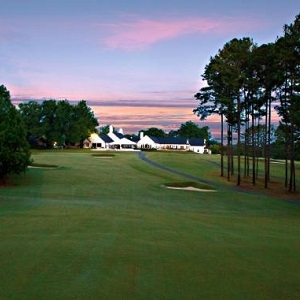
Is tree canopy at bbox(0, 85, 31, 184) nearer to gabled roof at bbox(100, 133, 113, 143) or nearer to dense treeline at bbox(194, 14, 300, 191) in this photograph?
dense treeline at bbox(194, 14, 300, 191)

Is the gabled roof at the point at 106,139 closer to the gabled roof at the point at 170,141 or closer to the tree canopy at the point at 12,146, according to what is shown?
the gabled roof at the point at 170,141

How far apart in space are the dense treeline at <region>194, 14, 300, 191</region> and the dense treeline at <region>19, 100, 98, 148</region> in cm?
6561

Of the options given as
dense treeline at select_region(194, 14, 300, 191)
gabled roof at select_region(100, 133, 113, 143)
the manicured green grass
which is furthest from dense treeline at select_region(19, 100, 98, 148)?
the manicured green grass

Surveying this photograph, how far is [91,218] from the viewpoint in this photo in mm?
15688

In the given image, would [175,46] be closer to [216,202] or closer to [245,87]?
[245,87]

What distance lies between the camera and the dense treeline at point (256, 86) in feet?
124

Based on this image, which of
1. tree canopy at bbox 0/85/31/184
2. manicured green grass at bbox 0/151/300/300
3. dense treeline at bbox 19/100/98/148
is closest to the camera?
manicured green grass at bbox 0/151/300/300

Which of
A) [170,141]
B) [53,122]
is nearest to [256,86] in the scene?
[53,122]

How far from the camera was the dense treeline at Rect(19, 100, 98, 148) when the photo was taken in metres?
113

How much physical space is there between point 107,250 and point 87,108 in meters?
119

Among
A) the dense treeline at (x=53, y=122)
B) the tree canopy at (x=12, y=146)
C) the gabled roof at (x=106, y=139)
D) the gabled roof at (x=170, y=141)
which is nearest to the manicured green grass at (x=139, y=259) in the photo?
the tree canopy at (x=12, y=146)

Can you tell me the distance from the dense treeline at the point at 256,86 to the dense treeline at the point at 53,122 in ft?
215

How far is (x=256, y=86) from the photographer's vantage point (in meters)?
46.5

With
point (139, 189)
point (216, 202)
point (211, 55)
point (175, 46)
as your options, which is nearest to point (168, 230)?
point (216, 202)
